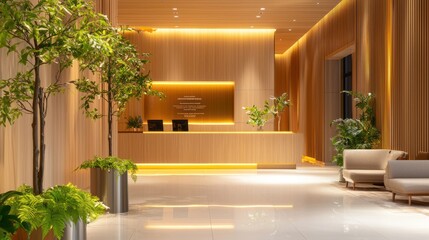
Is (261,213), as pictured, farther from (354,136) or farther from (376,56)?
(376,56)

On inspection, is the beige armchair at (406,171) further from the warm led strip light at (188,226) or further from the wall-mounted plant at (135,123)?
the wall-mounted plant at (135,123)

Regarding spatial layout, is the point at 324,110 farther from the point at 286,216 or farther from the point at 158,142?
the point at 286,216

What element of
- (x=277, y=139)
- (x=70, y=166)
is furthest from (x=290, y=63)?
(x=70, y=166)

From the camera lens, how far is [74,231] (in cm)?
471

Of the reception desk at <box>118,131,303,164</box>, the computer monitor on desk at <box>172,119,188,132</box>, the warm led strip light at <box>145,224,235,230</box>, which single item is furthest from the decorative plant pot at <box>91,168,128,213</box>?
the computer monitor on desk at <box>172,119,188,132</box>

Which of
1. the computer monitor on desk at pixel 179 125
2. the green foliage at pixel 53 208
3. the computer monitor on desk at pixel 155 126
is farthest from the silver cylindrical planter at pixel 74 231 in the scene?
the computer monitor on desk at pixel 179 125

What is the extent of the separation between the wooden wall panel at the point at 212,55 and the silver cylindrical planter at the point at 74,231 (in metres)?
16.9

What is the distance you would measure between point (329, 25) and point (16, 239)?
1673 centimetres

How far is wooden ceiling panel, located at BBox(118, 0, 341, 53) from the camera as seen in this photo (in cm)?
1692

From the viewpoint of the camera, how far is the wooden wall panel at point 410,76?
1260cm

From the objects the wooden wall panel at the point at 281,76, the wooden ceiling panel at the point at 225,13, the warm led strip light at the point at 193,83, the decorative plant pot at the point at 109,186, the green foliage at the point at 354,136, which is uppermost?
the wooden ceiling panel at the point at 225,13

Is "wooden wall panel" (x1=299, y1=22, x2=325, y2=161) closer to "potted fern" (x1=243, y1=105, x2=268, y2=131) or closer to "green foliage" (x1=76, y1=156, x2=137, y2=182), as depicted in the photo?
"potted fern" (x1=243, y1=105, x2=268, y2=131)

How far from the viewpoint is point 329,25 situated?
66.4 feet

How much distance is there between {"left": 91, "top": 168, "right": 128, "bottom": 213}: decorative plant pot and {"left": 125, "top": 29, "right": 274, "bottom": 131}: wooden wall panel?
12532mm
